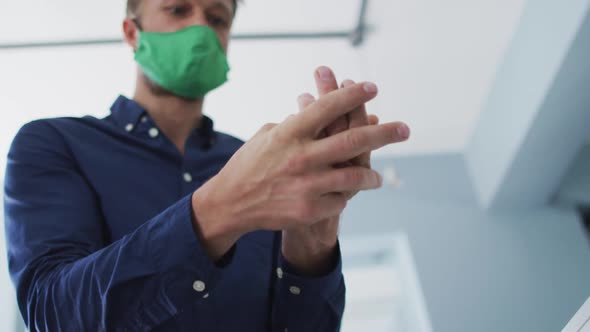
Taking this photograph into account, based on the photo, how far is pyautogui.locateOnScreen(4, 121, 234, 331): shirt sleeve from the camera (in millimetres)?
407

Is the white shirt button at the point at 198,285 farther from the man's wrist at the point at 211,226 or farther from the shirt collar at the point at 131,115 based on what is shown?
the shirt collar at the point at 131,115

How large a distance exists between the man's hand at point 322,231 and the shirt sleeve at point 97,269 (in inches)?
4.7

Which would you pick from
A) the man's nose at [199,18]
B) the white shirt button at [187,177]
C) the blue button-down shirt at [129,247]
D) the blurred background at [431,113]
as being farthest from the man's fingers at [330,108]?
the man's nose at [199,18]

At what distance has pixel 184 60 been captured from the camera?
2.99 ft

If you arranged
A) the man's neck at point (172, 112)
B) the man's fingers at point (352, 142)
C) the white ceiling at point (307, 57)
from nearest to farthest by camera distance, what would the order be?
the man's fingers at point (352, 142) → the man's neck at point (172, 112) → the white ceiling at point (307, 57)

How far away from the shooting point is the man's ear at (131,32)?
102 cm

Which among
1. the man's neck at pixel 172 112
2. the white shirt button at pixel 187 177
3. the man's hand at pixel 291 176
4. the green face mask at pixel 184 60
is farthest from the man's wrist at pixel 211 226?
the green face mask at pixel 184 60

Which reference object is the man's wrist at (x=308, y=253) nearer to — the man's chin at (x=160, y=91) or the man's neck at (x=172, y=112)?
the man's neck at (x=172, y=112)

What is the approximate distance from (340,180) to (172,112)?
579mm

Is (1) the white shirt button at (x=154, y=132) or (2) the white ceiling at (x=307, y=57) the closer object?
(1) the white shirt button at (x=154, y=132)

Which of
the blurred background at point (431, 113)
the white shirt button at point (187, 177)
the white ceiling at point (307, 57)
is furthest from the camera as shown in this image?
the white ceiling at point (307, 57)

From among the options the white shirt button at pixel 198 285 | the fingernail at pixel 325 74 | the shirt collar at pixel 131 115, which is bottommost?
the white shirt button at pixel 198 285

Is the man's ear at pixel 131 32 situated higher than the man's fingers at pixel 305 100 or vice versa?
the man's ear at pixel 131 32

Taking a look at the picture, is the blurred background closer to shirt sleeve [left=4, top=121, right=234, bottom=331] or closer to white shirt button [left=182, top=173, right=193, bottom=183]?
shirt sleeve [left=4, top=121, right=234, bottom=331]
